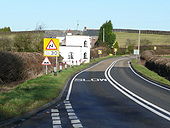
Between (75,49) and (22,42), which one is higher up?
(22,42)

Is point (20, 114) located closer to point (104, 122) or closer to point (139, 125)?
point (104, 122)

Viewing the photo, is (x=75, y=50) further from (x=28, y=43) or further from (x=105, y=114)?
(x=105, y=114)

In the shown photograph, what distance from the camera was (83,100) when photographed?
45.1 ft

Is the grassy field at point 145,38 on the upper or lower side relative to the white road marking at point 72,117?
upper

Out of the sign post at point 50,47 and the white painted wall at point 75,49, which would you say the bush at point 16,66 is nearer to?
the sign post at point 50,47

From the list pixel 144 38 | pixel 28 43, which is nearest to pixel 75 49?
pixel 28 43

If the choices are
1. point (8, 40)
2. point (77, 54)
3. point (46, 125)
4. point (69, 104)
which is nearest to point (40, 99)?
point (69, 104)

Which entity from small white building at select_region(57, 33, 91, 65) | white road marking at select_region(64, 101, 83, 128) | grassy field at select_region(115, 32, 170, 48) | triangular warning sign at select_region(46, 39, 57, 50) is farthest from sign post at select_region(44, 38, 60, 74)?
grassy field at select_region(115, 32, 170, 48)

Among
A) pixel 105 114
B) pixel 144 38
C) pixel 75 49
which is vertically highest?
pixel 144 38

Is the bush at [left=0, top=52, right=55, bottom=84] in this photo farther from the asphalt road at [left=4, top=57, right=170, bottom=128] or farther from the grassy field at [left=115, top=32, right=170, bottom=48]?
the grassy field at [left=115, top=32, right=170, bottom=48]

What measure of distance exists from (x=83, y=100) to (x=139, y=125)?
5.45 metres

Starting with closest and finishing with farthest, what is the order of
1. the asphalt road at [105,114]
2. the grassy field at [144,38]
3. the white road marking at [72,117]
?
the white road marking at [72,117], the asphalt road at [105,114], the grassy field at [144,38]

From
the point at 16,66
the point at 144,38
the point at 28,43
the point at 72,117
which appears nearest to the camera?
the point at 72,117

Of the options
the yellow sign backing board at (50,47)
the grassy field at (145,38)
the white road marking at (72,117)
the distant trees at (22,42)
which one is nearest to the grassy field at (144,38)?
the grassy field at (145,38)
